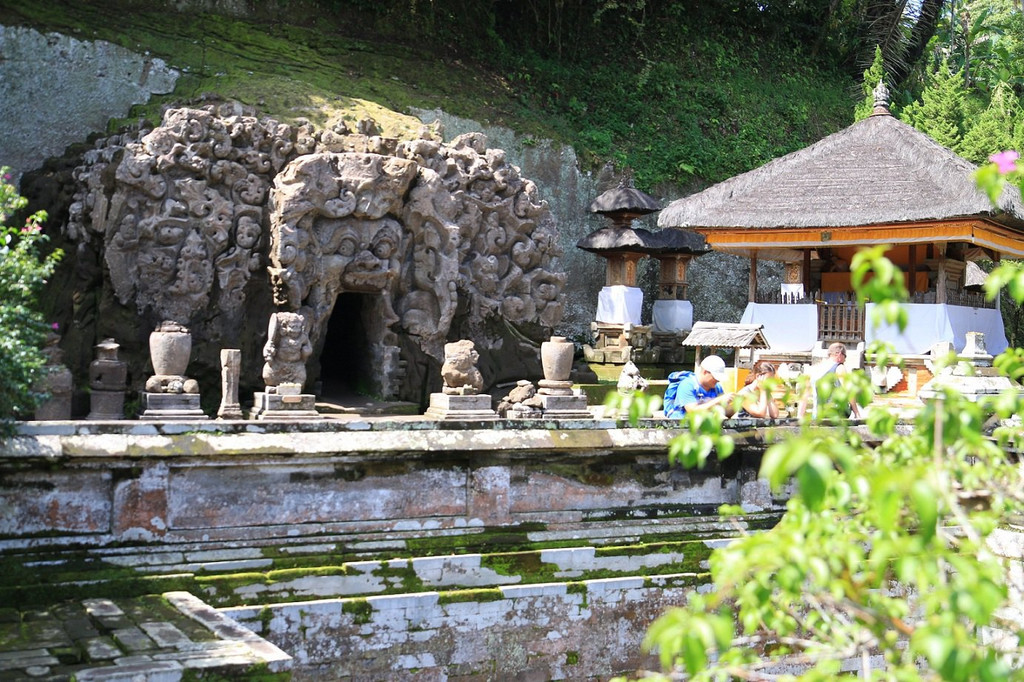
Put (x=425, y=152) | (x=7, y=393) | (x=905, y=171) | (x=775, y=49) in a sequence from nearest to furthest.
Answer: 1. (x=7, y=393)
2. (x=425, y=152)
3. (x=905, y=171)
4. (x=775, y=49)

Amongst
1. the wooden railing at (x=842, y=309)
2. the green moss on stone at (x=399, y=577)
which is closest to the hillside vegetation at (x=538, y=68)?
the wooden railing at (x=842, y=309)

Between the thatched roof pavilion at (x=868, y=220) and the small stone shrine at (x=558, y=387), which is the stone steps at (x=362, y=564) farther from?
the thatched roof pavilion at (x=868, y=220)

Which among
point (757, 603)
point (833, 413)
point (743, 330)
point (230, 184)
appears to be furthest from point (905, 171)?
point (757, 603)

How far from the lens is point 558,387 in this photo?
1078 cm

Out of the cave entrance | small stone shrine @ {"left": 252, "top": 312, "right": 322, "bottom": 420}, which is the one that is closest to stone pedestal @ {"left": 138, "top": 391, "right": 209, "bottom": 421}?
small stone shrine @ {"left": 252, "top": 312, "right": 322, "bottom": 420}

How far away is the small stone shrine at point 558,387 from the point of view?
34.8 ft

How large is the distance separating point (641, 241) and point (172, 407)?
12537 mm

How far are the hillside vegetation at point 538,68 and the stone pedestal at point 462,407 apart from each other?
8137 mm

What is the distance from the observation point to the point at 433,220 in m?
14.7

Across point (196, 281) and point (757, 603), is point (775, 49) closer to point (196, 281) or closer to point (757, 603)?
point (196, 281)

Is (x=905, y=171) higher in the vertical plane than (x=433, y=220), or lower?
higher

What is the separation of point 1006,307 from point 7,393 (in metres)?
21.1

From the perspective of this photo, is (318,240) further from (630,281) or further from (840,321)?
(630,281)

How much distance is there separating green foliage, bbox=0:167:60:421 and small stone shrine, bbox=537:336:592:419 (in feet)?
15.2
